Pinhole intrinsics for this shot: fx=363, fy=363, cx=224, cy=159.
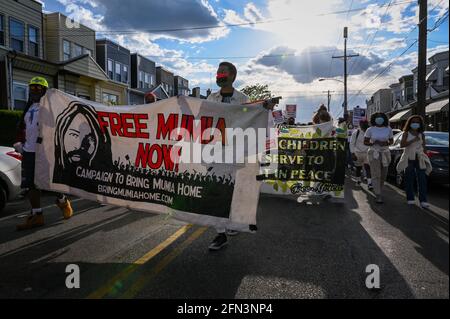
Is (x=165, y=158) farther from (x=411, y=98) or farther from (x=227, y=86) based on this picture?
(x=411, y=98)

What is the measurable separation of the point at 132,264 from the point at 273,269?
1.52 metres

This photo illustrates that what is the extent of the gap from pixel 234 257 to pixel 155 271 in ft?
3.01

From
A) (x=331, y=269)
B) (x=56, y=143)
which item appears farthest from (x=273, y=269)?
(x=56, y=143)

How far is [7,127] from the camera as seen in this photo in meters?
13.7

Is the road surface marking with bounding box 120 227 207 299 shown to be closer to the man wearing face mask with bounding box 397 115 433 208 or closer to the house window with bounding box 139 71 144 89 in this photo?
the man wearing face mask with bounding box 397 115 433 208

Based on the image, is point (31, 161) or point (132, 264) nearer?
point (132, 264)

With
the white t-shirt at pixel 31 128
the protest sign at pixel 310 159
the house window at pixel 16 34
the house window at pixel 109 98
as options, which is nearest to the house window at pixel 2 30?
the house window at pixel 16 34

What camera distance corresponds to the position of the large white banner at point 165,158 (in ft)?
14.0

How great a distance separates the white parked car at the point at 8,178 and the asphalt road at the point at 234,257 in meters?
0.44

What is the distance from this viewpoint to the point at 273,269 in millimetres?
3771

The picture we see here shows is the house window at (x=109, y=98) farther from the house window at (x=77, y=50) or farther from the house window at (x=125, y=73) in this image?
the house window at (x=125, y=73)

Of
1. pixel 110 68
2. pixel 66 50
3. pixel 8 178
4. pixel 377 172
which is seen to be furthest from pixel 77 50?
pixel 377 172
